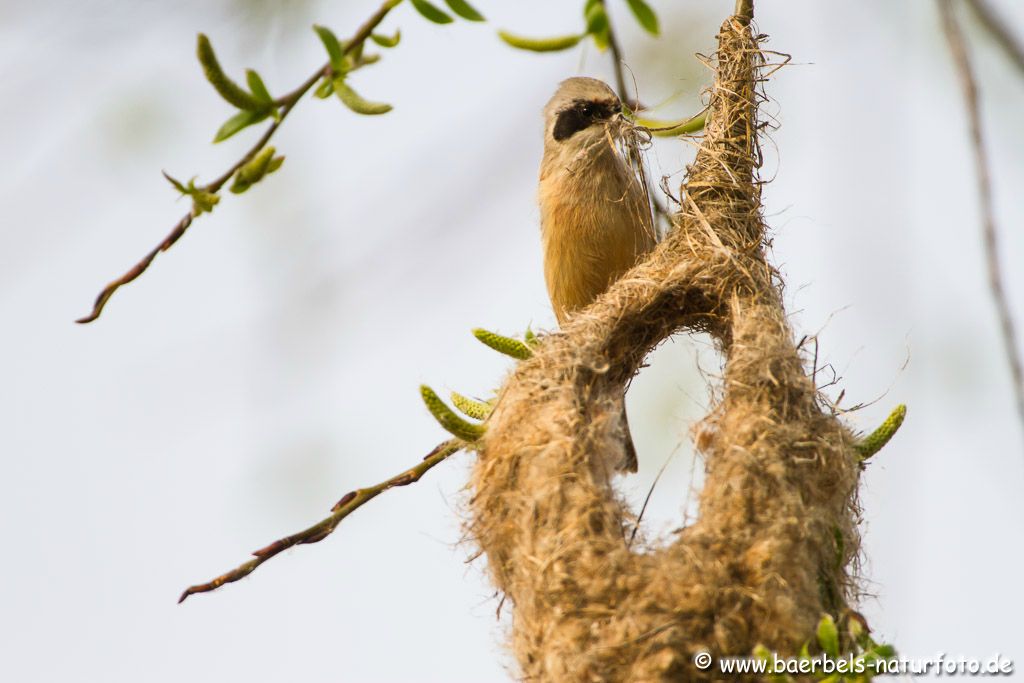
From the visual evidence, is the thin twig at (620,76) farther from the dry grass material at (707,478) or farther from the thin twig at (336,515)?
the thin twig at (336,515)

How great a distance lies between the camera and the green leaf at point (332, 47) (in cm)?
212

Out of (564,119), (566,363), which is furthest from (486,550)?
(564,119)

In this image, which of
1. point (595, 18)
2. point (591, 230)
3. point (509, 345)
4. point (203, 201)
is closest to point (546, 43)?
point (595, 18)

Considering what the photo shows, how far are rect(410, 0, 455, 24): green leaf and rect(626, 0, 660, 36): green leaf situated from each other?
14.7 inches

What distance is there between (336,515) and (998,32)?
1.98 meters

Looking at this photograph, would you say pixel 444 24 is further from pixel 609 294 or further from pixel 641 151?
pixel 641 151

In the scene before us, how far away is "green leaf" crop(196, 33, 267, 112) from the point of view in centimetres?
213

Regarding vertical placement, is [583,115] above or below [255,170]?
above

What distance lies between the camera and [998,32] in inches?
87.7

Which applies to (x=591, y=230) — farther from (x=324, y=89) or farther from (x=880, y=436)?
(x=324, y=89)

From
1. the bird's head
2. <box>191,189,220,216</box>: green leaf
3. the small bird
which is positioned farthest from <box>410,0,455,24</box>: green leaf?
the bird's head

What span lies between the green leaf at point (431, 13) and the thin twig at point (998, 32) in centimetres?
102

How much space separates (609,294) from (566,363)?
1.01 feet

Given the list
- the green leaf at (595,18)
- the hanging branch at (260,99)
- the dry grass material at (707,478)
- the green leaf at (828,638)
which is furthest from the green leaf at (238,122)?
the green leaf at (828,638)
